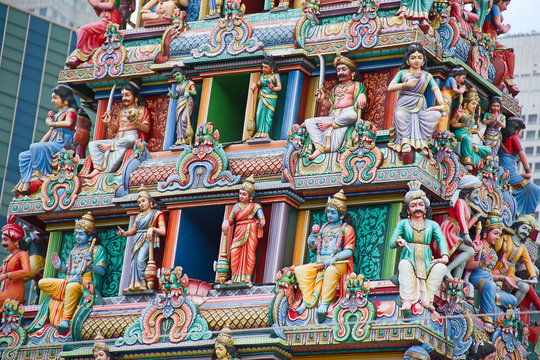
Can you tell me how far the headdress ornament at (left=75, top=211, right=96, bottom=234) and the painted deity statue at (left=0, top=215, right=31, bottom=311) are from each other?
2.10m

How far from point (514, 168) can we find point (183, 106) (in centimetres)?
758

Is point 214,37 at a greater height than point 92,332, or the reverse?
point 214,37

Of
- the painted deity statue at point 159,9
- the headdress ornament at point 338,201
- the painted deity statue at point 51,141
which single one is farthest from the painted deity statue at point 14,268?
the headdress ornament at point 338,201

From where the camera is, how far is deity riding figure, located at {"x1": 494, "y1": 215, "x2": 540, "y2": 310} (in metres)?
33.9

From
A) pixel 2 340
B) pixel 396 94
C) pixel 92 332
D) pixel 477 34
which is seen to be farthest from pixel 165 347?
pixel 477 34

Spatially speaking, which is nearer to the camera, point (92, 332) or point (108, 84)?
point (92, 332)

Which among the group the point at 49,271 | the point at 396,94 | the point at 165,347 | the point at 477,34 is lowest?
the point at 165,347

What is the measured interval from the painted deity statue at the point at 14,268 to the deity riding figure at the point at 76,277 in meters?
1.36

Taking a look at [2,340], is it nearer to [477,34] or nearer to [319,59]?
[319,59]

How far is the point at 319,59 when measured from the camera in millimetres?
33562

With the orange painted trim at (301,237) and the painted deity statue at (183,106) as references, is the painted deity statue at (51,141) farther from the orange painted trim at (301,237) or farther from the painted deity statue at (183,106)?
the orange painted trim at (301,237)

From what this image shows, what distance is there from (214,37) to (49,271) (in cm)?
634

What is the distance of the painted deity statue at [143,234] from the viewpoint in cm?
3300

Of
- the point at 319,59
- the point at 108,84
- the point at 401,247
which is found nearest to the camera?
the point at 401,247
